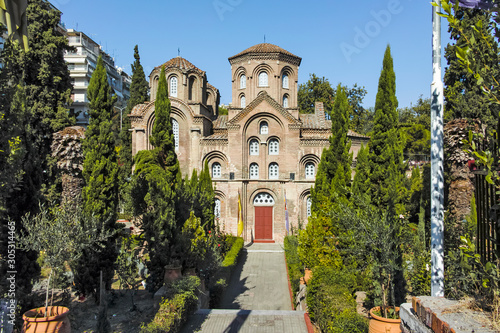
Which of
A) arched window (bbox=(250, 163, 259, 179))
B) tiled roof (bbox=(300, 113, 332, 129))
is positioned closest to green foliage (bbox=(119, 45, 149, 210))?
arched window (bbox=(250, 163, 259, 179))

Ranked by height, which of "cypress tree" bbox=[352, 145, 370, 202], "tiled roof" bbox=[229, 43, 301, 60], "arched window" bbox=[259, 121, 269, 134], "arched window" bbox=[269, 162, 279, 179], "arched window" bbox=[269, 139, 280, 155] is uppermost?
"tiled roof" bbox=[229, 43, 301, 60]

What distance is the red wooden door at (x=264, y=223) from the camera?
94.5 ft

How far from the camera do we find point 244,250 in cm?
2633

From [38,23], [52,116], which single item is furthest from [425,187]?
[38,23]

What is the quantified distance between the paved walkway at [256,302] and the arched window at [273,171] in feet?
17.0

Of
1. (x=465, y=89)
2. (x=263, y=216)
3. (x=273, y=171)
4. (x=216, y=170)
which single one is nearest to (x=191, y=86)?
(x=216, y=170)

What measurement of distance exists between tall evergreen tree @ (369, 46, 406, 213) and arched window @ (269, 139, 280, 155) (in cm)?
1434

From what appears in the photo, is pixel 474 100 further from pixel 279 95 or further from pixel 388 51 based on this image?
pixel 279 95

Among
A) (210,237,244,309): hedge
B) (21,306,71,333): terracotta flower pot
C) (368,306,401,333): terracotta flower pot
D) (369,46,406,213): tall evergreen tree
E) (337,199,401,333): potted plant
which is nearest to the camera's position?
(21,306,71,333): terracotta flower pot

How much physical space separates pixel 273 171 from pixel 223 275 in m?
12.7

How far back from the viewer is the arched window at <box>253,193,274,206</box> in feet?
94.6

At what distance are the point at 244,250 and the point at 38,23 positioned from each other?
18126 millimetres

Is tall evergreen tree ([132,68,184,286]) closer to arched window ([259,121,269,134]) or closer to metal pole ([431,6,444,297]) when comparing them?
metal pole ([431,6,444,297])

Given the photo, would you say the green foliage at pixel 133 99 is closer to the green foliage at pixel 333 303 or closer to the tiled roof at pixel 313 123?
the tiled roof at pixel 313 123
